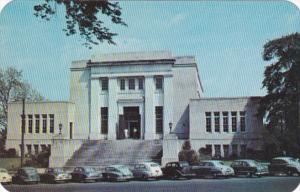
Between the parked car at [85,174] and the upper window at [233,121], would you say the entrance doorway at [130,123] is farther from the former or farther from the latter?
the parked car at [85,174]

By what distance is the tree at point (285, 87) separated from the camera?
11.4m

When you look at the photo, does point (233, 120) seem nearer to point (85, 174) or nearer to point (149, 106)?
point (149, 106)

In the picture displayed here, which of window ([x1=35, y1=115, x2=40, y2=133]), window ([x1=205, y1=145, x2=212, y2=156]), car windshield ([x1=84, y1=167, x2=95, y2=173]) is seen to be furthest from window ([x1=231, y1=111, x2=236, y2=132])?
window ([x1=35, y1=115, x2=40, y2=133])

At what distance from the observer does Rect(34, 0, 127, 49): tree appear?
10.3 metres

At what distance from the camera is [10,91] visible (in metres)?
12.2

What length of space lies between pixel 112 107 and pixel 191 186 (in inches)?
199

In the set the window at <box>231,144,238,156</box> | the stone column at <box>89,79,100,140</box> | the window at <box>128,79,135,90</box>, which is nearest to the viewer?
the window at <box>231,144,238,156</box>

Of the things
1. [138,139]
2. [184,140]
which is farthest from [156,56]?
[184,140]

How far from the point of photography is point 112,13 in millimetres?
10523

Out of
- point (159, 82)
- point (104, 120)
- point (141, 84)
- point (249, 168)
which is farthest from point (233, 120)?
point (249, 168)

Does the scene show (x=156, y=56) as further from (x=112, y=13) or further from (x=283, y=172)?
(x=283, y=172)

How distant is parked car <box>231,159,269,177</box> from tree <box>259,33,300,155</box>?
0.57m

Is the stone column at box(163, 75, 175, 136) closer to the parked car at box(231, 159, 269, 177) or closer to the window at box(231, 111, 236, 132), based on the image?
the window at box(231, 111, 236, 132)

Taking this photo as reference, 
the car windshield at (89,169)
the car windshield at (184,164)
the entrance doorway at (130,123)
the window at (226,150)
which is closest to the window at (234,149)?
the window at (226,150)
